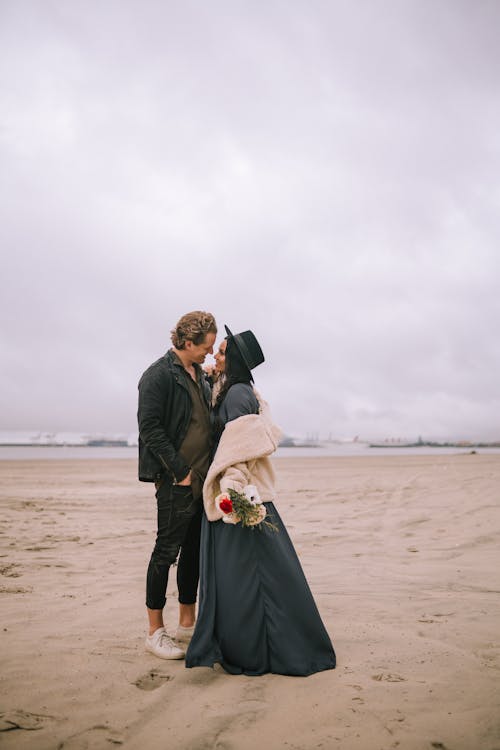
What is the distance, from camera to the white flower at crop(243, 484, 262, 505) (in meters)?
3.10

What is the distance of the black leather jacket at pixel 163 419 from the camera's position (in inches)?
134

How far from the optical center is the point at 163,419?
3549 mm

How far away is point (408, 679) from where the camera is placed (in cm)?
288

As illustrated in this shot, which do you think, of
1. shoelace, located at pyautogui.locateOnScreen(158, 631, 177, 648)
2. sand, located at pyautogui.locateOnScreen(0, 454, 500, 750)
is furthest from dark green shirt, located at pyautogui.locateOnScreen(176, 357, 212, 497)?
sand, located at pyautogui.locateOnScreen(0, 454, 500, 750)

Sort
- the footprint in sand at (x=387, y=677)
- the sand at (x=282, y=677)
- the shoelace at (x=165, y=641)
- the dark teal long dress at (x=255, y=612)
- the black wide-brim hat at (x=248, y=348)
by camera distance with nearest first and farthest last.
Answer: the sand at (x=282, y=677) → the footprint in sand at (x=387, y=677) → the dark teal long dress at (x=255, y=612) → the shoelace at (x=165, y=641) → the black wide-brim hat at (x=248, y=348)

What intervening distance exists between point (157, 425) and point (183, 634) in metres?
1.57

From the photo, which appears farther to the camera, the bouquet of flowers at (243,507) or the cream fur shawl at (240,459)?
the cream fur shawl at (240,459)

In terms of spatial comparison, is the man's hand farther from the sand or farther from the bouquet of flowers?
the sand

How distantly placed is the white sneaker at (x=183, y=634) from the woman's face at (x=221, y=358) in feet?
6.22

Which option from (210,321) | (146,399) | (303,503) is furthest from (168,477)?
(303,503)

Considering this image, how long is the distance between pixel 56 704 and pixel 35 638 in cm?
101

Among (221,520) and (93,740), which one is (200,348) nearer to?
(221,520)

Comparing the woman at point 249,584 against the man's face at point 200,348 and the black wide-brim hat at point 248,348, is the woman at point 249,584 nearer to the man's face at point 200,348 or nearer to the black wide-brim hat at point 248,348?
the black wide-brim hat at point 248,348

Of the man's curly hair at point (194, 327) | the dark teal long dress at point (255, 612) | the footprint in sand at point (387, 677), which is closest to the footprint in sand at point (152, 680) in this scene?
the dark teal long dress at point (255, 612)
